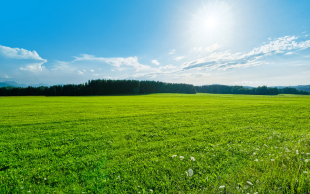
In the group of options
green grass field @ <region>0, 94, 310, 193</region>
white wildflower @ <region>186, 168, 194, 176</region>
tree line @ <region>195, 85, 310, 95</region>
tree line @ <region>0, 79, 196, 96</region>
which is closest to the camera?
green grass field @ <region>0, 94, 310, 193</region>

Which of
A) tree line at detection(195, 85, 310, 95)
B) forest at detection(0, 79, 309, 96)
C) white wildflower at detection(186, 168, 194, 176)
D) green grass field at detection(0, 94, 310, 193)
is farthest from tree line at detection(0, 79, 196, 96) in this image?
white wildflower at detection(186, 168, 194, 176)

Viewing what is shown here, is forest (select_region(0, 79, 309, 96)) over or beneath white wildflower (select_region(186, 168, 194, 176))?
over

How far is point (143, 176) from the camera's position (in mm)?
4586

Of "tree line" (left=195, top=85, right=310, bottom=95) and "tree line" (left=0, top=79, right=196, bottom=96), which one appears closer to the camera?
"tree line" (left=0, top=79, right=196, bottom=96)

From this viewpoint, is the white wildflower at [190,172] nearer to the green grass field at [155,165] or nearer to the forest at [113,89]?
the green grass field at [155,165]

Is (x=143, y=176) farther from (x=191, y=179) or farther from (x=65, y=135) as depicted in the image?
(x=65, y=135)

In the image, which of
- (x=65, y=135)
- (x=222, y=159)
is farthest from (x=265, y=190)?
(x=65, y=135)

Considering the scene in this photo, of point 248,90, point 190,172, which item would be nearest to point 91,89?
point 190,172

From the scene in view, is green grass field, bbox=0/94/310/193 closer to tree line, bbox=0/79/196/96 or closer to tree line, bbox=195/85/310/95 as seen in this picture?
tree line, bbox=0/79/196/96

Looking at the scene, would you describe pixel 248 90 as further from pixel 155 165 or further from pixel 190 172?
pixel 155 165

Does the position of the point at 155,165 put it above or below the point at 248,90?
below

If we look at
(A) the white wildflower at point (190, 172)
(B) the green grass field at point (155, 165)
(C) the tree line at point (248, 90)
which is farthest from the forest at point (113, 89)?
(A) the white wildflower at point (190, 172)

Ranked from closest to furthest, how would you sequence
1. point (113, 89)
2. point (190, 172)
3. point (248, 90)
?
1. point (190, 172)
2. point (113, 89)
3. point (248, 90)

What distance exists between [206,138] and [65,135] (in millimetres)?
9135
